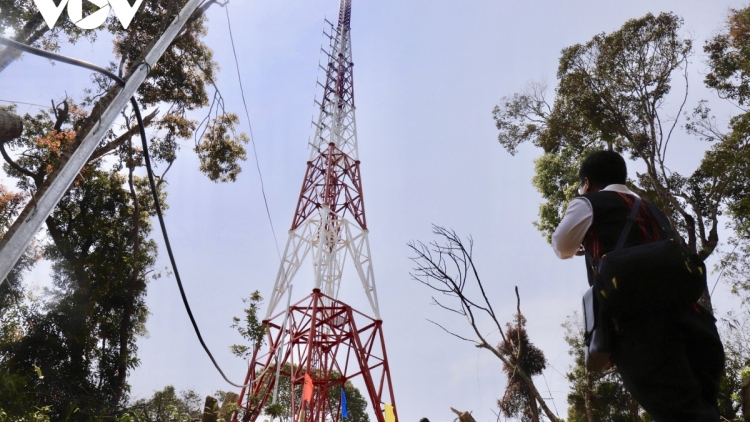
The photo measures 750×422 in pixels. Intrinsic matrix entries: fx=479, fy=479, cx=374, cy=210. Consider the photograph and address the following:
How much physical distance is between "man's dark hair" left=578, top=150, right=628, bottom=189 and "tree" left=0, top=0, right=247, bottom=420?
7.44 m

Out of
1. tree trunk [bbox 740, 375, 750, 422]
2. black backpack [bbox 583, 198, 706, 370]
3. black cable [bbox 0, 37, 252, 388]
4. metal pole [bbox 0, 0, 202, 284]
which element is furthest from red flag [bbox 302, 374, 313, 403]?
black backpack [bbox 583, 198, 706, 370]

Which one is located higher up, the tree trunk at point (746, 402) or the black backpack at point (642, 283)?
the tree trunk at point (746, 402)

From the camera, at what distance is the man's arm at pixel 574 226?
151 cm

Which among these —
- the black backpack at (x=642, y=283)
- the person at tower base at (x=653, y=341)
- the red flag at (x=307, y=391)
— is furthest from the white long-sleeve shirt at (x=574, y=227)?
the red flag at (x=307, y=391)

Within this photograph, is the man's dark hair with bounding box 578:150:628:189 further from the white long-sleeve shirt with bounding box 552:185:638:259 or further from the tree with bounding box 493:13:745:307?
the tree with bounding box 493:13:745:307

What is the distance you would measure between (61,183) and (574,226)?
186 cm

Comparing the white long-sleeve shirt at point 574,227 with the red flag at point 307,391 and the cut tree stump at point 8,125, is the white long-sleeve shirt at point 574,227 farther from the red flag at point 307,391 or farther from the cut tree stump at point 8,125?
the red flag at point 307,391

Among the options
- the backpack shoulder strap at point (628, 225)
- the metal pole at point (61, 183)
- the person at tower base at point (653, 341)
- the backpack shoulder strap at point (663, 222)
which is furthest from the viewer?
the metal pole at point (61, 183)

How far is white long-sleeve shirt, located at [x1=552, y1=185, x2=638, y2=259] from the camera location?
1508 millimetres

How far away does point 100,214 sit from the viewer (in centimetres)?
1133

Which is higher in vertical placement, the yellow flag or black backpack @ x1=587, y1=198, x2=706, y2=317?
the yellow flag

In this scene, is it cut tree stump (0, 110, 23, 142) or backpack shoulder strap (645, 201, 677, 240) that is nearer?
backpack shoulder strap (645, 201, 677, 240)

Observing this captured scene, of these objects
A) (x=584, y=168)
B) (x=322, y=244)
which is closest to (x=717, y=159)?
(x=322, y=244)

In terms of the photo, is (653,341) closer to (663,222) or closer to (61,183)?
(663,222)
